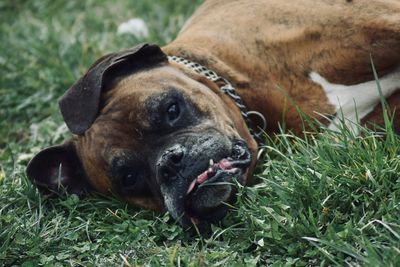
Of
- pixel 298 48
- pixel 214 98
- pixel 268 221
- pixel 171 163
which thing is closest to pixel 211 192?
pixel 171 163

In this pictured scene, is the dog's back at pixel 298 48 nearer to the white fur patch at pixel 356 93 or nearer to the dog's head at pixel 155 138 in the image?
the white fur patch at pixel 356 93

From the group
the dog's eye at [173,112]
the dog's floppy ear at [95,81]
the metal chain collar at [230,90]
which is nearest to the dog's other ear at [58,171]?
the dog's floppy ear at [95,81]

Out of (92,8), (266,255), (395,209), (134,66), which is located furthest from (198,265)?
(92,8)

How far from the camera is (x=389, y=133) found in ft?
13.2

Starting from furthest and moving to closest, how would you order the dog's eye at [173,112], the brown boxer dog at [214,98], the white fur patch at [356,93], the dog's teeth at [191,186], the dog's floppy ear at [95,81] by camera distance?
the white fur patch at [356,93]
the dog's floppy ear at [95,81]
the dog's eye at [173,112]
the brown boxer dog at [214,98]
the dog's teeth at [191,186]

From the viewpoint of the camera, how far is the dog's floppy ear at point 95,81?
4.59 m

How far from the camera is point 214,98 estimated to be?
463 cm

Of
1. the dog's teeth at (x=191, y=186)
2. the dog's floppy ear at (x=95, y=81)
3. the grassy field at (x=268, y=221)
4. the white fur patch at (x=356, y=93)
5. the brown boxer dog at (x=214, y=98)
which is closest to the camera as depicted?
the grassy field at (x=268, y=221)

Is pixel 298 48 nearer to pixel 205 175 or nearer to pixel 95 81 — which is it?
pixel 205 175

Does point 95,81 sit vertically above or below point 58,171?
above

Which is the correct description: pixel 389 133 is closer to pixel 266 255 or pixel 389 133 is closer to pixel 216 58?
pixel 266 255

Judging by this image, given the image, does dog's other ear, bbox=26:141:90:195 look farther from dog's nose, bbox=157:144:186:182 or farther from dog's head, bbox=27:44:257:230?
dog's nose, bbox=157:144:186:182

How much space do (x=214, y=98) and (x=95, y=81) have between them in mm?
693

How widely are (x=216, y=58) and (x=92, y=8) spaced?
3770mm
